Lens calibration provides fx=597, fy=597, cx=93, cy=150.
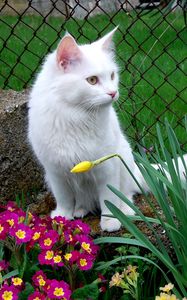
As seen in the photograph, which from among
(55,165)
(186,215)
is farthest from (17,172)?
(186,215)

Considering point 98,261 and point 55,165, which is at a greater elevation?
point 55,165

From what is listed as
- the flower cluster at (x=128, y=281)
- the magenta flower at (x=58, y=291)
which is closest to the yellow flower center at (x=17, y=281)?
the magenta flower at (x=58, y=291)

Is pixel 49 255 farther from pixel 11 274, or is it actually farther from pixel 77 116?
pixel 77 116

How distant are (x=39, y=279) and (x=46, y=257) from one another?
87 millimetres

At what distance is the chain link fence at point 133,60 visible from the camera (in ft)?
11.7

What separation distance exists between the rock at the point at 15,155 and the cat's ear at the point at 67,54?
2.47 ft

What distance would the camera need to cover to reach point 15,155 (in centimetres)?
305

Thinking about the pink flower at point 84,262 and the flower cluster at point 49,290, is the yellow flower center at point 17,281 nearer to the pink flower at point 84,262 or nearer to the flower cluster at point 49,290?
the flower cluster at point 49,290

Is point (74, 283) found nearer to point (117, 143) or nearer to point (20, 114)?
point (117, 143)

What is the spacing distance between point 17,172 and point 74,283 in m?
0.95

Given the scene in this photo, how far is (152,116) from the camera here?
412cm

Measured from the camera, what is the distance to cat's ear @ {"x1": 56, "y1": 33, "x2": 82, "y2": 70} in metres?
2.33

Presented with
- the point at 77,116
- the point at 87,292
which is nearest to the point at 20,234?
the point at 87,292

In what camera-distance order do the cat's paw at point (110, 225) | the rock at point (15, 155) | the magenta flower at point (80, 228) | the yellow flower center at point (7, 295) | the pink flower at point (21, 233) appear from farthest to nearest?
the rock at point (15, 155)
the cat's paw at point (110, 225)
the magenta flower at point (80, 228)
the pink flower at point (21, 233)
the yellow flower center at point (7, 295)
